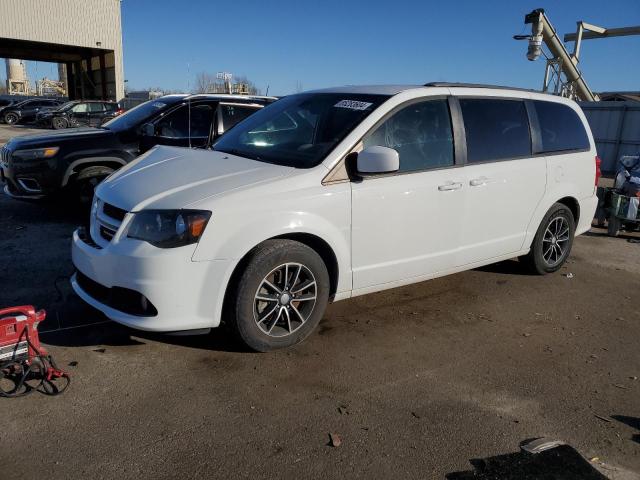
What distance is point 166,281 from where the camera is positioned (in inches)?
125

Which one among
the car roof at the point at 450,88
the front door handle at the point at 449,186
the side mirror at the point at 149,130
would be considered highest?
the car roof at the point at 450,88

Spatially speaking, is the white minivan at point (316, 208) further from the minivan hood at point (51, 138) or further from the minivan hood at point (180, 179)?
the minivan hood at point (51, 138)

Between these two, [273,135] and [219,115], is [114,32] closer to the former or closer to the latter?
[219,115]

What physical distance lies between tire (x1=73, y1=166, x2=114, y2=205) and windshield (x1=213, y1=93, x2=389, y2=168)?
2730mm

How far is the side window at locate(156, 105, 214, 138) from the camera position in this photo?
22.9 ft

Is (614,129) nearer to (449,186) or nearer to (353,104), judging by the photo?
(449,186)

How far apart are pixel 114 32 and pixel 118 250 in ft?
116

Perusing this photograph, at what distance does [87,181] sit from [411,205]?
4503 mm

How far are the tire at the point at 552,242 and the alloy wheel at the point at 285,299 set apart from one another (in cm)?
278

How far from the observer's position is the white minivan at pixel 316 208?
3.25 m

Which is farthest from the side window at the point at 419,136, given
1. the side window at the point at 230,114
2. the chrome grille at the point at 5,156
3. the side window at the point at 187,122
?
the chrome grille at the point at 5,156

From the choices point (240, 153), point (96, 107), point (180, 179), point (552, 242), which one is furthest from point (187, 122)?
point (96, 107)

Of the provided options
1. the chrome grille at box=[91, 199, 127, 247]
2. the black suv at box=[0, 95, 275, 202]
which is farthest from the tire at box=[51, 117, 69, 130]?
the chrome grille at box=[91, 199, 127, 247]

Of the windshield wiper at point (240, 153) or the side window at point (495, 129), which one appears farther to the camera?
the side window at point (495, 129)
